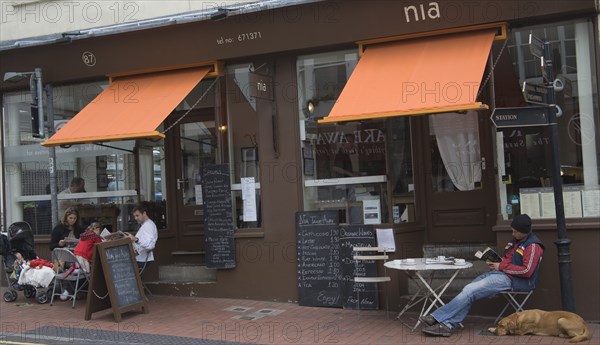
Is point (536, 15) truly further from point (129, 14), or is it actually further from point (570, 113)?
point (129, 14)

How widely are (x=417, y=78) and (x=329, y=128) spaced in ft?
6.71

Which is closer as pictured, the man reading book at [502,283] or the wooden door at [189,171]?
the man reading book at [502,283]

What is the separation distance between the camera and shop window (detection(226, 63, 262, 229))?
9539 millimetres

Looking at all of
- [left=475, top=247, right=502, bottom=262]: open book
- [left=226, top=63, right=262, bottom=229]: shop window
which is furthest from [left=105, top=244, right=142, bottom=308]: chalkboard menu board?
[left=475, top=247, right=502, bottom=262]: open book

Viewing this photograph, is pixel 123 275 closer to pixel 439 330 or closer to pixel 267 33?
pixel 267 33

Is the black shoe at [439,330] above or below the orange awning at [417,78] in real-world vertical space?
below

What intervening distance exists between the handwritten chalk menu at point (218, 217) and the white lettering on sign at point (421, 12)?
11.7ft

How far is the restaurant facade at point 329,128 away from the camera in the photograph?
7672mm

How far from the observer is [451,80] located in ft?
24.4

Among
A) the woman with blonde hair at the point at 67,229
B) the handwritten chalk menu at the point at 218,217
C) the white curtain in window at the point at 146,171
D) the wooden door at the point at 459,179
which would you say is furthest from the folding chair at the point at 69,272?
the wooden door at the point at 459,179

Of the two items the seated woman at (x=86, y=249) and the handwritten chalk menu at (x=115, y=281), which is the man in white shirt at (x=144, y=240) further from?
the handwritten chalk menu at (x=115, y=281)

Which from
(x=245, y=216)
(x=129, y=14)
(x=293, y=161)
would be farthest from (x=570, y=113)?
(x=129, y=14)

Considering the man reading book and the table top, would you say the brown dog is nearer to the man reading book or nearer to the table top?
the man reading book

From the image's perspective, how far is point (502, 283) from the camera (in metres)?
6.93
